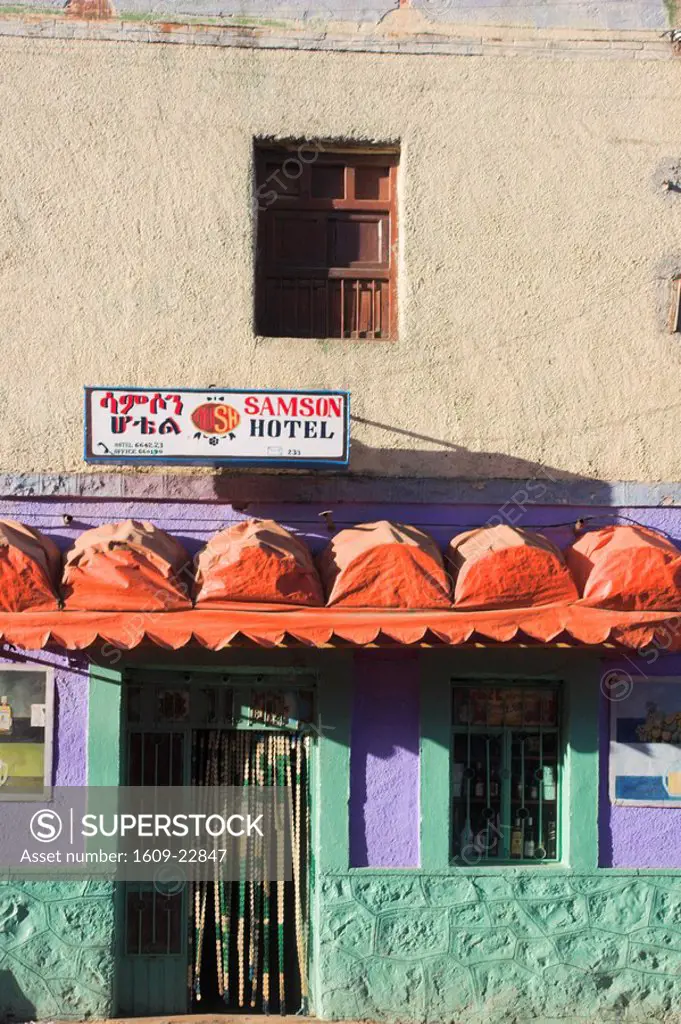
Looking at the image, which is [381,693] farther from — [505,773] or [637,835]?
[637,835]

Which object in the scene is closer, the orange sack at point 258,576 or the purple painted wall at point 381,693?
the orange sack at point 258,576

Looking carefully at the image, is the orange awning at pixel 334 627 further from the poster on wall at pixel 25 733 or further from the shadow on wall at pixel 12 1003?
the shadow on wall at pixel 12 1003

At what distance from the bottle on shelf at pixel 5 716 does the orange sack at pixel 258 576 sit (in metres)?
1.77

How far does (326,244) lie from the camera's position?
9500 mm

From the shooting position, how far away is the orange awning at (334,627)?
7969 mm

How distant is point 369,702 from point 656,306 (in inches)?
141

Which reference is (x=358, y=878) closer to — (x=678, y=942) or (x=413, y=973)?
(x=413, y=973)

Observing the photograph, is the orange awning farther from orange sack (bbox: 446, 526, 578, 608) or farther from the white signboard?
the white signboard

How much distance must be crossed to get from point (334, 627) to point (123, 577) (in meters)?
1.38

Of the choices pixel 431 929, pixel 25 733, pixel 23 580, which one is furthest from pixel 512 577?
pixel 25 733

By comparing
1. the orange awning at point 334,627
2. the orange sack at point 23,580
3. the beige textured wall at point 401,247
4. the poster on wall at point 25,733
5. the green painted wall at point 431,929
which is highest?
the beige textured wall at point 401,247

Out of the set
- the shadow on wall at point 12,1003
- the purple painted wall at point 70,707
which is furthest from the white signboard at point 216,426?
the shadow on wall at point 12,1003

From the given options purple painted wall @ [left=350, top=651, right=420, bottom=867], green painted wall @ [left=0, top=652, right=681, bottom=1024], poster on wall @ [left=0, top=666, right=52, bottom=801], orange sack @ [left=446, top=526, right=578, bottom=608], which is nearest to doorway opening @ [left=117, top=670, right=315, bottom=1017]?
green painted wall @ [left=0, top=652, right=681, bottom=1024]

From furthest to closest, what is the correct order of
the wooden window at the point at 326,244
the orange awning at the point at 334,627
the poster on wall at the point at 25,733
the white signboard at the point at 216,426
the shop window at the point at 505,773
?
the wooden window at the point at 326,244
the shop window at the point at 505,773
the poster on wall at the point at 25,733
the white signboard at the point at 216,426
the orange awning at the point at 334,627
